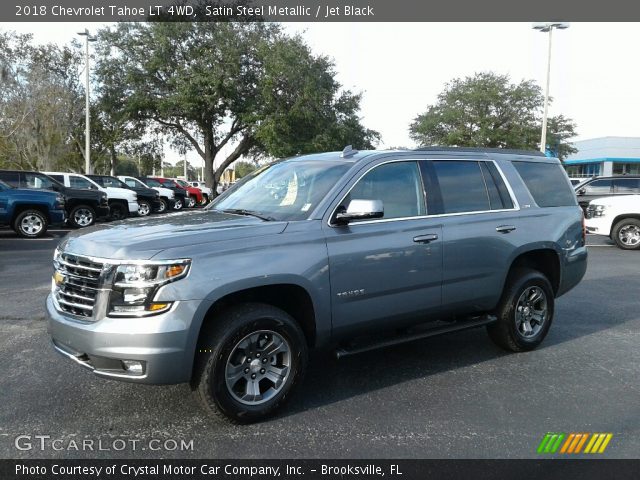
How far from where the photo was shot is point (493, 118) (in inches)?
1556

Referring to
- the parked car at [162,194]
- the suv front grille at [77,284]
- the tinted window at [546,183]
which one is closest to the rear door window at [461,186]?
the tinted window at [546,183]

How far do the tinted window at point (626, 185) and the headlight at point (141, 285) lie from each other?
15640 mm

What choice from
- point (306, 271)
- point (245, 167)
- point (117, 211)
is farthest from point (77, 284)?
point (245, 167)

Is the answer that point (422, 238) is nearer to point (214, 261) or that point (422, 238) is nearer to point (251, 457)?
point (214, 261)

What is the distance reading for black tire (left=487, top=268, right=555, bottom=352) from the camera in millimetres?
5074

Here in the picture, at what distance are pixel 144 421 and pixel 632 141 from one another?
62.8 metres

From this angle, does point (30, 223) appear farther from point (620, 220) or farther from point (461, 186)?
point (620, 220)

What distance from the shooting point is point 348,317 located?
4.01 meters

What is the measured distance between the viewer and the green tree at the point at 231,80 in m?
28.9

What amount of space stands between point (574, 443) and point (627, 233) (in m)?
11.8

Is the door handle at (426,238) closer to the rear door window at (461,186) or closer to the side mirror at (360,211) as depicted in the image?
the rear door window at (461,186)
